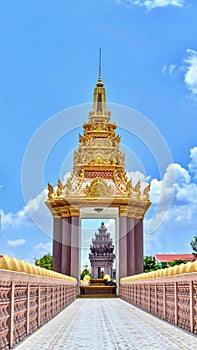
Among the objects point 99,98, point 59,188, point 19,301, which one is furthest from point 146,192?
point 19,301

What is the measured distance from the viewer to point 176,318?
9.54m

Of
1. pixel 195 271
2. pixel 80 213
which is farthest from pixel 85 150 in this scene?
pixel 195 271

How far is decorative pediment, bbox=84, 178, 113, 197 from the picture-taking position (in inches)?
983

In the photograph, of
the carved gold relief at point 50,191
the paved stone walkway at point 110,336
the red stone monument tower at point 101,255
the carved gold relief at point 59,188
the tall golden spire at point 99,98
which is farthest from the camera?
the red stone monument tower at point 101,255

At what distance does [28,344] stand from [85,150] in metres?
21.2

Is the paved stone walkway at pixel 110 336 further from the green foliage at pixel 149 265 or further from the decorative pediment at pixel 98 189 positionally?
the green foliage at pixel 149 265

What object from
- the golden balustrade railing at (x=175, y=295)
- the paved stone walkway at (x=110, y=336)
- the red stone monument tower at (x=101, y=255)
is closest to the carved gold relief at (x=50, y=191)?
the golden balustrade railing at (x=175, y=295)

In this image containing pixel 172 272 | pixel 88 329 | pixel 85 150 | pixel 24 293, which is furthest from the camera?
pixel 85 150

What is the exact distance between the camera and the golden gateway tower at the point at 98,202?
24953 mm

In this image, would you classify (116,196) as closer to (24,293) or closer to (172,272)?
(172,272)

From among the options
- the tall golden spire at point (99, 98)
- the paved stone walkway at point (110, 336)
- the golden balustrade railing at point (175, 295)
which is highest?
the tall golden spire at point (99, 98)

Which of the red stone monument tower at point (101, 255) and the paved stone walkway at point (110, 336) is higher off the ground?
the red stone monument tower at point (101, 255)

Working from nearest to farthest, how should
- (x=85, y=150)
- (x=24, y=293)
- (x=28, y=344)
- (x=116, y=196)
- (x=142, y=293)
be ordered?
(x=28, y=344), (x=24, y=293), (x=142, y=293), (x=116, y=196), (x=85, y=150)

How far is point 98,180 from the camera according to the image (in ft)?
82.9
